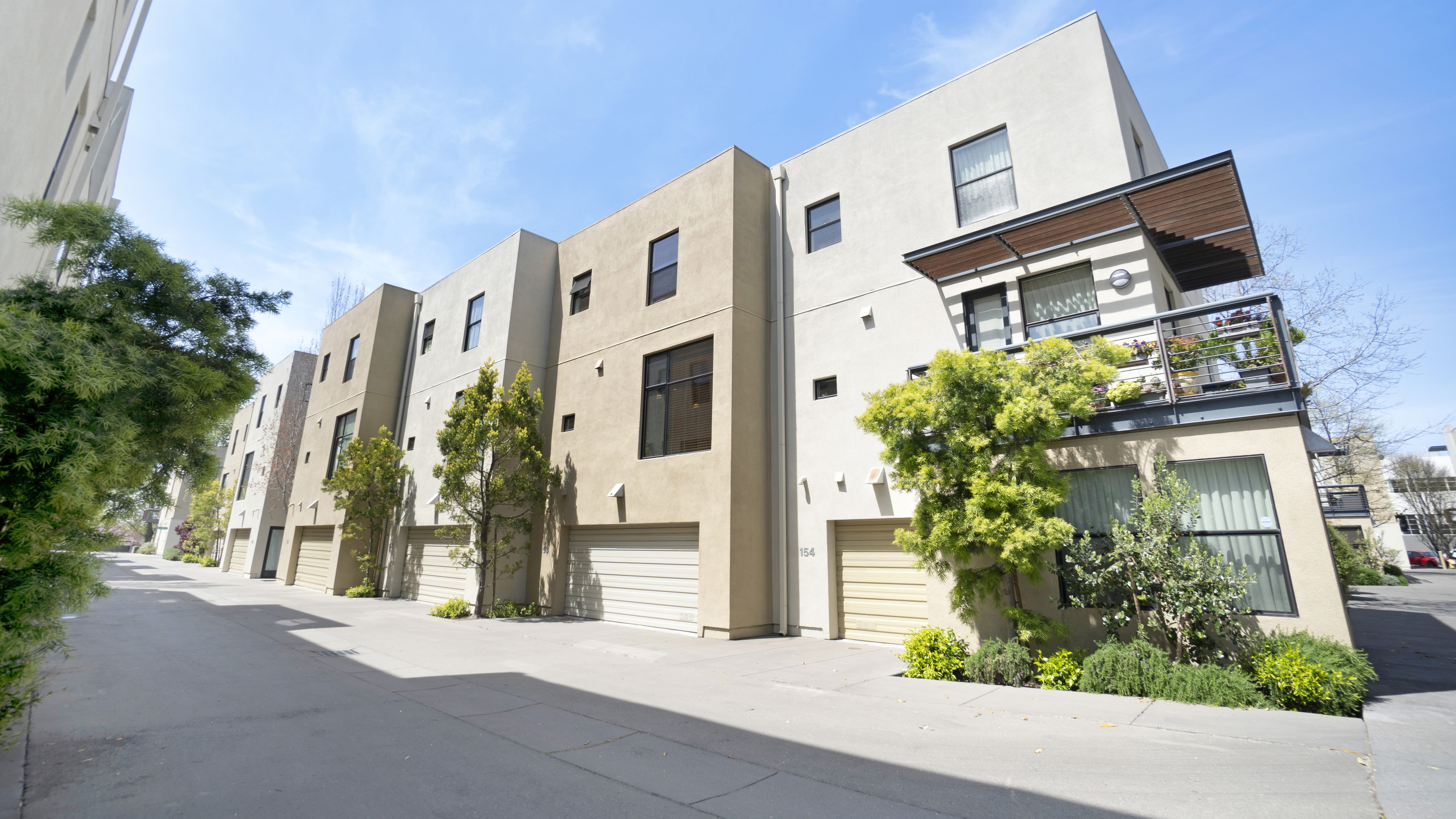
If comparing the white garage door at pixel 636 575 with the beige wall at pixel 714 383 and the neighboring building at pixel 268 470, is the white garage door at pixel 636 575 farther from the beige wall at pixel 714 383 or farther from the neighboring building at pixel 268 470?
the neighboring building at pixel 268 470

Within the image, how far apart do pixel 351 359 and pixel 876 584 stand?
72.6ft

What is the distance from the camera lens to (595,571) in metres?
14.6

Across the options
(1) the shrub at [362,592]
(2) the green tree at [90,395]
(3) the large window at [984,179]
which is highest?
(3) the large window at [984,179]

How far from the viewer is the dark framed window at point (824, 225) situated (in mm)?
13125

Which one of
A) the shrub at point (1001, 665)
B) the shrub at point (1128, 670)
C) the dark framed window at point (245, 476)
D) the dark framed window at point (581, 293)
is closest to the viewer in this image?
the shrub at point (1128, 670)

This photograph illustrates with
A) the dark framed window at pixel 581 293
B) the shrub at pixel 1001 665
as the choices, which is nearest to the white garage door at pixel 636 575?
the shrub at pixel 1001 665

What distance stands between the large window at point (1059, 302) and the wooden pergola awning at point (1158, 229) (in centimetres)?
46

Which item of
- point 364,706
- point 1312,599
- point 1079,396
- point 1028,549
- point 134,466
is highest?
point 1079,396

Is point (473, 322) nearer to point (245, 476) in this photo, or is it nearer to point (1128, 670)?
point (1128, 670)

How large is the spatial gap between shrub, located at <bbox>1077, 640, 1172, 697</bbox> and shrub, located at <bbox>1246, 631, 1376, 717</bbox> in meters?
0.82

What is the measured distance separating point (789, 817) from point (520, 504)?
12501 millimetres

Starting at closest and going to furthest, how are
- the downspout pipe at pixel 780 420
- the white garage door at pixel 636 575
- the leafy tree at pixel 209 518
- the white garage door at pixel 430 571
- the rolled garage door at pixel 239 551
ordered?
the downspout pipe at pixel 780 420 → the white garage door at pixel 636 575 → the white garage door at pixel 430 571 → the rolled garage door at pixel 239 551 → the leafy tree at pixel 209 518

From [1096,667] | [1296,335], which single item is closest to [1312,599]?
[1096,667]

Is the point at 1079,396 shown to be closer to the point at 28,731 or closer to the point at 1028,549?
the point at 1028,549
